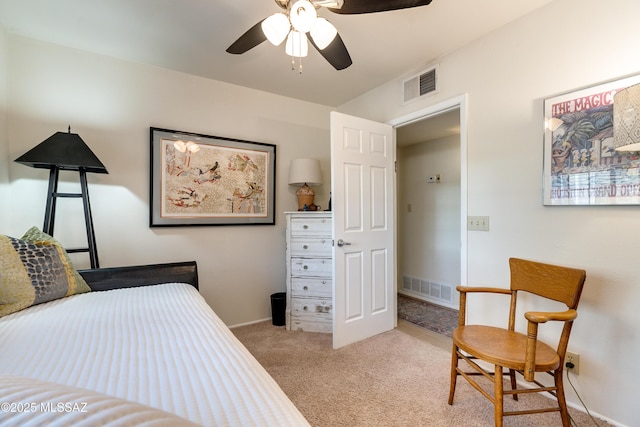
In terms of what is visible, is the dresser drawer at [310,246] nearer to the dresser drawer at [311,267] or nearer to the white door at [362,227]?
the dresser drawer at [311,267]

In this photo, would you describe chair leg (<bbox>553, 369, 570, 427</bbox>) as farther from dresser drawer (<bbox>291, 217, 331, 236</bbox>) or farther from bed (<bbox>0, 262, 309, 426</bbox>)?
dresser drawer (<bbox>291, 217, 331, 236</bbox>)

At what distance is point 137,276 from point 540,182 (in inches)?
111

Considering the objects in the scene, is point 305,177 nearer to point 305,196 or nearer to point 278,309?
point 305,196

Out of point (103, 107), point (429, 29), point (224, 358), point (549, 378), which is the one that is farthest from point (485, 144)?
point (103, 107)

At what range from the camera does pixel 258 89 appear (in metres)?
2.88

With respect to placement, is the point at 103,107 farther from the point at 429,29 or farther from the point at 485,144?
the point at 485,144

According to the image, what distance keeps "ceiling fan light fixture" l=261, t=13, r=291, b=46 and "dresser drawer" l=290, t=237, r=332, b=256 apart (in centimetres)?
173

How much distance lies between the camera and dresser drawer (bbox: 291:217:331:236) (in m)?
2.64

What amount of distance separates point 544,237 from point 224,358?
196 centimetres

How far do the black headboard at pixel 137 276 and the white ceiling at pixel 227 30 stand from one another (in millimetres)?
1708

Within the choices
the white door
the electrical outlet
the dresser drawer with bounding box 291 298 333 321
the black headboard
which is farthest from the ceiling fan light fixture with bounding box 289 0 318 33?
the electrical outlet

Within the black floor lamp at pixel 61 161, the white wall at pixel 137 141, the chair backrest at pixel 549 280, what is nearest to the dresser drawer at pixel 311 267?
the white wall at pixel 137 141

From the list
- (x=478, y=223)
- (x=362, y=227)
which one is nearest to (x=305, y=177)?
(x=362, y=227)

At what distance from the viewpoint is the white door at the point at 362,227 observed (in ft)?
7.72
